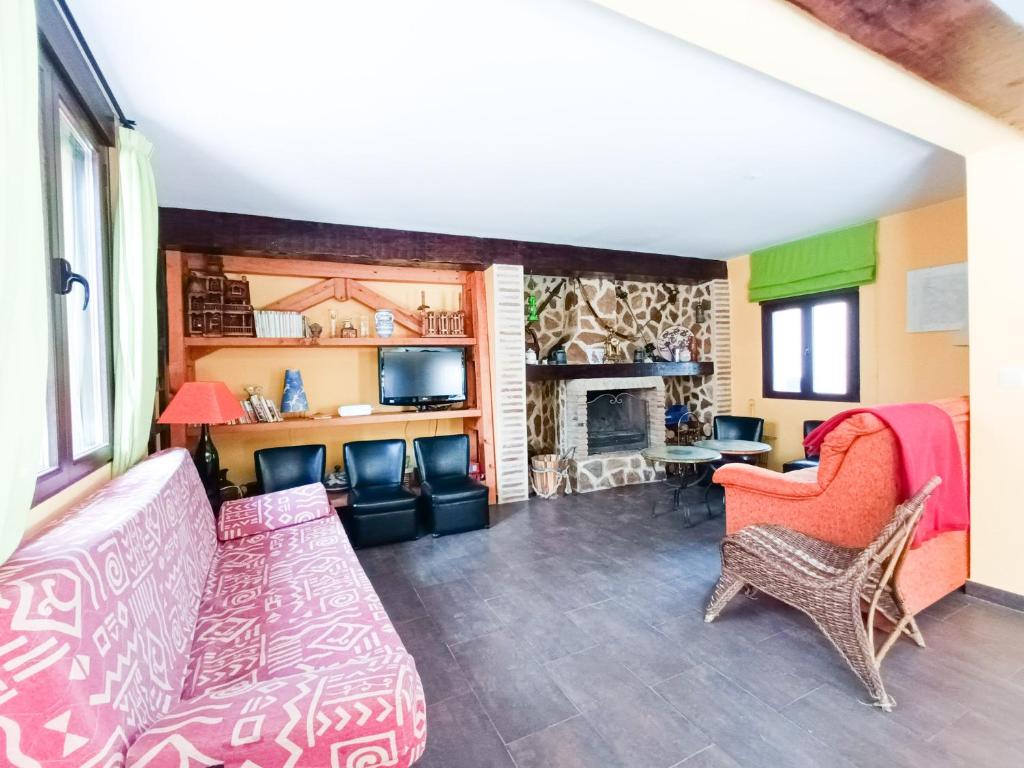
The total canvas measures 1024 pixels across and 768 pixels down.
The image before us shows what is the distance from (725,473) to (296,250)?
3.53 metres

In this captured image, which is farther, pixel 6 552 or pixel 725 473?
pixel 725 473

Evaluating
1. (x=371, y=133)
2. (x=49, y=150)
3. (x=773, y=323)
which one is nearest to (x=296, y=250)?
(x=371, y=133)

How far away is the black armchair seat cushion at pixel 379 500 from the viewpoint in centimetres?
346

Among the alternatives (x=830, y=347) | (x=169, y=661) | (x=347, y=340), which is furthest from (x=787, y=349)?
(x=169, y=661)

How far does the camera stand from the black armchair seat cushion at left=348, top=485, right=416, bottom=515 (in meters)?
3.46

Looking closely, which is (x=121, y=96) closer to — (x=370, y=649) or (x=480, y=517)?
(x=370, y=649)

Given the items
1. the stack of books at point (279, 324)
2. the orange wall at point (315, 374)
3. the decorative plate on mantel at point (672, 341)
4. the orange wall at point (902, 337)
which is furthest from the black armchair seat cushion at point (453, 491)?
the orange wall at point (902, 337)

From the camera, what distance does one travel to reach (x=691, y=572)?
2.92 m

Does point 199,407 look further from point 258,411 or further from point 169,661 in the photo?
point 169,661

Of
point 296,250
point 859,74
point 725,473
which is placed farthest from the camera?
point 296,250

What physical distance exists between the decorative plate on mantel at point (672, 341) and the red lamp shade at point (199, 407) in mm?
4382

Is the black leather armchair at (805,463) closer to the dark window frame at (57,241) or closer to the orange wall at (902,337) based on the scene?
the orange wall at (902,337)

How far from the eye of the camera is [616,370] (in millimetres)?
5000

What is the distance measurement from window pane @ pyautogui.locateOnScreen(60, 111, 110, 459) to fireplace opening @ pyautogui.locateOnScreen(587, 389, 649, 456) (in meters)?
4.15
